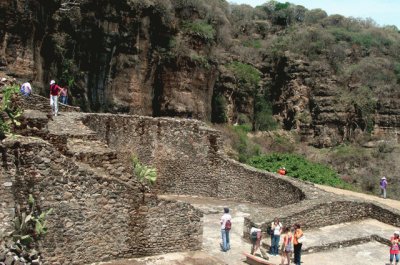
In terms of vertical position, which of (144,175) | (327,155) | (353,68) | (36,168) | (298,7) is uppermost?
(298,7)

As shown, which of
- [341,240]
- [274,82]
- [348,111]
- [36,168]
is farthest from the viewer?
[274,82]

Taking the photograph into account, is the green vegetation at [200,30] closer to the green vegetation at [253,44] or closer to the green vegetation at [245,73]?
the green vegetation at [245,73]

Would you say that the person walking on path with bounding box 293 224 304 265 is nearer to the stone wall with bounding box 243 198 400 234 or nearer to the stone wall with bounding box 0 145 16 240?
the stone wall with bounding box 243 198 400 234

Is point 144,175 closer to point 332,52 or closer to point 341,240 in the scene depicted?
point 341,240

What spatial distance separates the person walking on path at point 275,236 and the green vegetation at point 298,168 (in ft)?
44.3

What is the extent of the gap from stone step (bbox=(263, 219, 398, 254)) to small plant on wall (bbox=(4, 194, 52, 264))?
598 cm

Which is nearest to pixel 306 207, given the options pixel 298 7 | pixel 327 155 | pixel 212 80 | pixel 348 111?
pixel 212 80

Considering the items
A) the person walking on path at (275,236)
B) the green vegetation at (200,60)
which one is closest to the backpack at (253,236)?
the person walking on path at (275,236)

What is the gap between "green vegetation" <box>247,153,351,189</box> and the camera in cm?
2689

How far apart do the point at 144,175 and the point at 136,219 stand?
12.3 ft

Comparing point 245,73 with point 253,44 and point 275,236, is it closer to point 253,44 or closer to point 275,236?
point 253,44

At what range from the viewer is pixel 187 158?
20.1m

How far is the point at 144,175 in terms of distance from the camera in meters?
15.3

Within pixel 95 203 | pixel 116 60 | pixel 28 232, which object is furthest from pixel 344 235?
pixel 116 60
